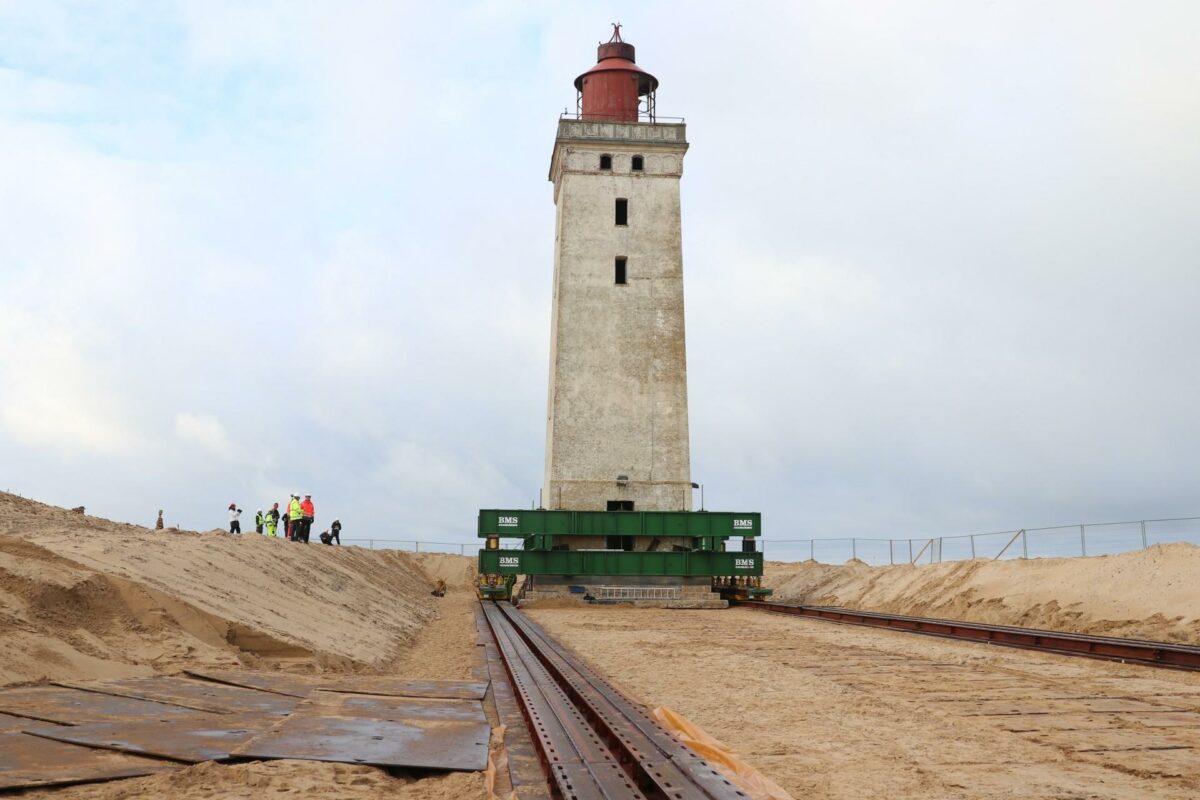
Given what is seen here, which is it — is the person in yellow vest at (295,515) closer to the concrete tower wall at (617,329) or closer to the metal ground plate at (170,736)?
the concrete tower wall at (617,329)

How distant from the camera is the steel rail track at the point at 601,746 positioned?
227 inches

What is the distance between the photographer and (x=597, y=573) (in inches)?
1080

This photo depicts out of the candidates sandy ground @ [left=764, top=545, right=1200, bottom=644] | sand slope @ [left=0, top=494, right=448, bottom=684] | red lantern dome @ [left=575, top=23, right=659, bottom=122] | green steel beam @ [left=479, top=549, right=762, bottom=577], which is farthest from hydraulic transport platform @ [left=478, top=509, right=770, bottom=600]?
red lantern dome @ [left=575, top=23, right=659, bottom=122]

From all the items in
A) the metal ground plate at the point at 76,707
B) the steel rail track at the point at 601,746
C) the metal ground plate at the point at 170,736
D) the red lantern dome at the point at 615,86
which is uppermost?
the red lantern dome at the point at 615,86

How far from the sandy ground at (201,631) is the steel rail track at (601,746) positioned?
77 centimetres

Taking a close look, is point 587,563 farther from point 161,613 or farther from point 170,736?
point 170,736

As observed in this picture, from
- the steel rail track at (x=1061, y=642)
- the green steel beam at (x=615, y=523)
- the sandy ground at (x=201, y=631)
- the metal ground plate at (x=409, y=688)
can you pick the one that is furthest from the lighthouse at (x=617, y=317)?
the metal ground plate at (x=409, y=688)

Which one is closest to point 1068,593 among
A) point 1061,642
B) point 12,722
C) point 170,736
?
point 1061,642

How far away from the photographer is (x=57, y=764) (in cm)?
538

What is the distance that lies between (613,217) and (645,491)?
9.09 meters

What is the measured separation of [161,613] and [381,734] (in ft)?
15.9

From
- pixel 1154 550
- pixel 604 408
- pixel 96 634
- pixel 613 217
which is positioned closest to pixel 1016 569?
pixel 1154 550

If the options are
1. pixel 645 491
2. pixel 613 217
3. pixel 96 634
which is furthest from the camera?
pixel 613 217

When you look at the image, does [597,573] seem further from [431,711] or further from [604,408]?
[431,711]
